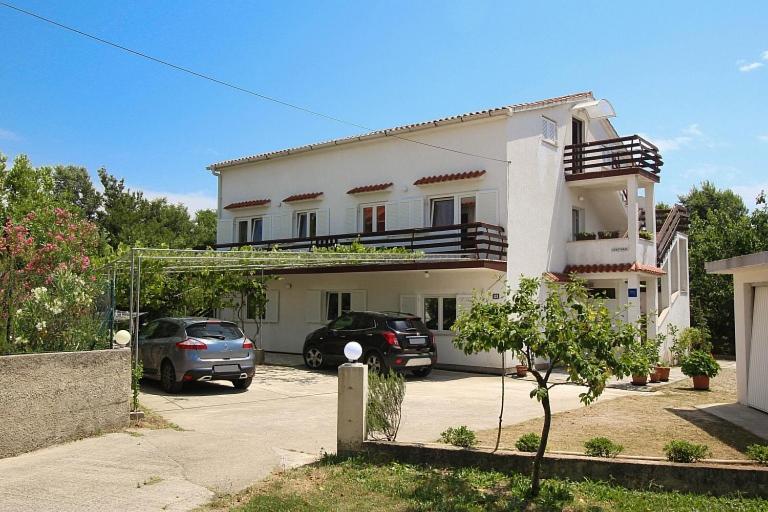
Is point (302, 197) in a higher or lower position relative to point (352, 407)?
higher

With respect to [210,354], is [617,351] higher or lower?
higher

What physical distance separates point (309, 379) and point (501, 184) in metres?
7.67

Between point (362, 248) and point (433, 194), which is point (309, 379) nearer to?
point (362, 248)

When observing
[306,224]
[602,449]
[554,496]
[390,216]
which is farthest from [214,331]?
[306,224]

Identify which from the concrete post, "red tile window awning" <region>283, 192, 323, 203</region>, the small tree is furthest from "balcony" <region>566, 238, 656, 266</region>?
the small tree

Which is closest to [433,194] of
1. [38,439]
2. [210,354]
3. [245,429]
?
[210,354]

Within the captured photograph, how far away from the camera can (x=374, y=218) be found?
2134 cm

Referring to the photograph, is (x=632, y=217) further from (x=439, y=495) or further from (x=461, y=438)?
(x=439, y=495)

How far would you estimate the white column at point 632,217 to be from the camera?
18.9 metres

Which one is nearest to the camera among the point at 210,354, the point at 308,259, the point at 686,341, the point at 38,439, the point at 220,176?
the point at 38,439

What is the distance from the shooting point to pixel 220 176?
26531 mm

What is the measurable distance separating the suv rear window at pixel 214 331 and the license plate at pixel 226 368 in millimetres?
538

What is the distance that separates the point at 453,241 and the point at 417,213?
1.90 metres

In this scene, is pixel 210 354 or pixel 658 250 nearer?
pixel 210 354
